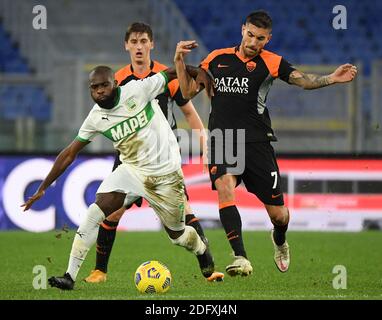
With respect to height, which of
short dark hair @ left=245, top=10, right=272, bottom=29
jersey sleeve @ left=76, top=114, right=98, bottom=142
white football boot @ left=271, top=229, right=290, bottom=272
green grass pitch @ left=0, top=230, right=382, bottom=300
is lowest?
green grass pitch @ left=0, top=230, right=382, bottom=300

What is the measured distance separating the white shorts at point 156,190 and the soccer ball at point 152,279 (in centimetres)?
39

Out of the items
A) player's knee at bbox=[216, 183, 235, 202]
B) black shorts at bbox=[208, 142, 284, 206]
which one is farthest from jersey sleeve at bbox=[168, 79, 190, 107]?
player's knee at bbox=[216, 183, 235, 202]

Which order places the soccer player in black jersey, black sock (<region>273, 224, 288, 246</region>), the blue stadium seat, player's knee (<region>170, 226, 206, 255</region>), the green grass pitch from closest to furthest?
the green grass pitch → player's knee (<region>170, 226, 206, 255</region>) → the soccer player in black jersey → black sock (<region>273, 224, 288, 246</region>) → the blue stadium seat

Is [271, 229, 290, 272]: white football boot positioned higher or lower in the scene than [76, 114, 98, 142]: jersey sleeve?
lower

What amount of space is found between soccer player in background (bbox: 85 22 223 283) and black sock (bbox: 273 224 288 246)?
74 centimetres

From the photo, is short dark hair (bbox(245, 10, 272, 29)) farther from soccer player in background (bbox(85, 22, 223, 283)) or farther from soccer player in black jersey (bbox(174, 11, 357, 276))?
soccer player in background (bbox(85, 22, 223, 283))

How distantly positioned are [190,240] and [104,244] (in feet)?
3.29

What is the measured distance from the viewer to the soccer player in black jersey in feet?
29.7

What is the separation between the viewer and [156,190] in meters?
8.45

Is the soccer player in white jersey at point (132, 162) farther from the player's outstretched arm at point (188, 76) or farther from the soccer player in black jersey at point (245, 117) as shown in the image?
the soccer player in black jersey at point (245, 117)

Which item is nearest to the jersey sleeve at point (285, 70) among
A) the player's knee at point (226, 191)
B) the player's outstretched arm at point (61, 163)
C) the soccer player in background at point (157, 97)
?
the soccer player in background at point (157, 97)

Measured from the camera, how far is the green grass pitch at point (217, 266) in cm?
823

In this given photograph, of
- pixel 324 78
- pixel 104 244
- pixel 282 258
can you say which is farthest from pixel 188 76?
pixel 282 258
